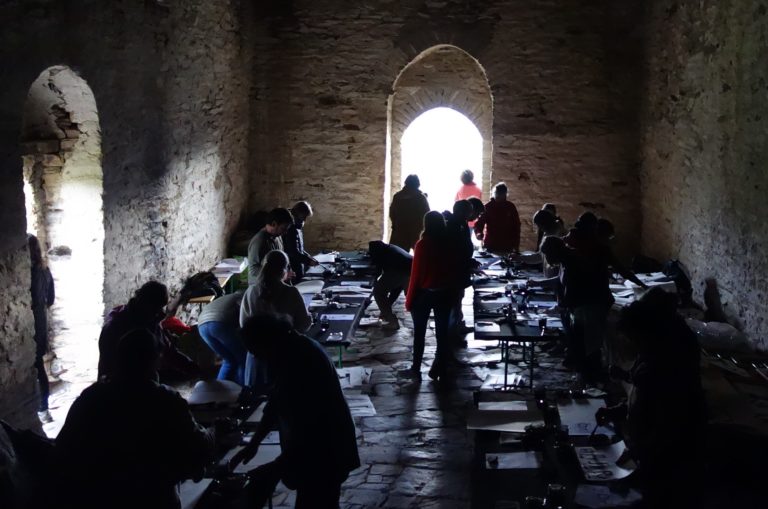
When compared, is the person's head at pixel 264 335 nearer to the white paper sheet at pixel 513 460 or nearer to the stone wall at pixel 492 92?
the white paper sheet at pixel 513 460

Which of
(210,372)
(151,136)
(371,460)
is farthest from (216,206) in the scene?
(371,460)

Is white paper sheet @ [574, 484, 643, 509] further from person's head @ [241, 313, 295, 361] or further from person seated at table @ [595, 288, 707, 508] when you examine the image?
person's head @ [241, 313, 295, 361]

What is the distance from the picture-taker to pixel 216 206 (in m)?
11.0

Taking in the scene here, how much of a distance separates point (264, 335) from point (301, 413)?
399 mm

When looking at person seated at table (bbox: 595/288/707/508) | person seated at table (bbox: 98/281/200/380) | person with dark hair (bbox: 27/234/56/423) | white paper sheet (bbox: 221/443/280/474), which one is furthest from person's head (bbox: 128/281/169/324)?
person seated at table (bbox: 595/288/707/508)

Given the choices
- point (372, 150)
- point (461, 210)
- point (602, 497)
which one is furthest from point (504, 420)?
point (372, 150)

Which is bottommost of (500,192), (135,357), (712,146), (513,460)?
(513,460)

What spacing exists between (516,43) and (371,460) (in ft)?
25.8

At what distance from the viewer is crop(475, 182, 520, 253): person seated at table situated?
10352mm

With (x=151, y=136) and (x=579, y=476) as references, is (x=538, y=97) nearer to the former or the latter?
(x=151, y=136)

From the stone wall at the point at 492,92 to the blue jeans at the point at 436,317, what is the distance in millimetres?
5180

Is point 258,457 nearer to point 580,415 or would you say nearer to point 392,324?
point 580,415

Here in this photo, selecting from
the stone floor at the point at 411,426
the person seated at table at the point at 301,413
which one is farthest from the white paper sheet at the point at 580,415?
the person seated at table at the point at 301,413

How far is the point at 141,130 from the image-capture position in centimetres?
841
